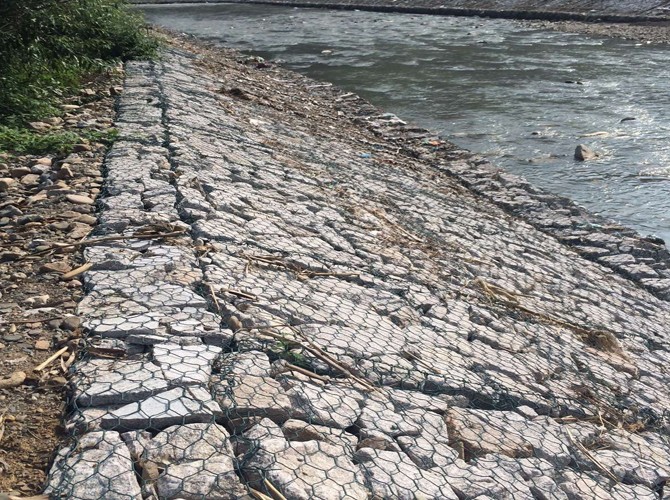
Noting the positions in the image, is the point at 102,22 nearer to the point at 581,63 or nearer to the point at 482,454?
the point at 482,454

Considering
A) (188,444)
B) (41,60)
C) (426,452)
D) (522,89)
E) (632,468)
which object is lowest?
(522,89)

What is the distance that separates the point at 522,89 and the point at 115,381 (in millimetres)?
12408

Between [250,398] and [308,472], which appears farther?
[250,398]

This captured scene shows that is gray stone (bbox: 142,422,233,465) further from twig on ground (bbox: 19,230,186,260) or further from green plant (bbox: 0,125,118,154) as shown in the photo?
green plant (bbox: 0,125,118,154)

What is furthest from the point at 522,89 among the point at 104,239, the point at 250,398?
the point at 250,398

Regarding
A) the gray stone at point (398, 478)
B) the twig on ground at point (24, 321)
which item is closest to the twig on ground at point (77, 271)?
the twig on ground at point (24, 321)

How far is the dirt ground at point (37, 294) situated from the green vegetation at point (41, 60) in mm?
602

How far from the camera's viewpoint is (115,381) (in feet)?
10.0

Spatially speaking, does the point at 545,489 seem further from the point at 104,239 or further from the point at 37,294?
the point at 104,239

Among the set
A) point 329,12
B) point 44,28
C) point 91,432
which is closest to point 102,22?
point 44,28

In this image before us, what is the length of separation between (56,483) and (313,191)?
4.51 m

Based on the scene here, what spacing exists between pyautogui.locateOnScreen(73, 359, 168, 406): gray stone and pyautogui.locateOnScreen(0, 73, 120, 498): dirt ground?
0.09 m

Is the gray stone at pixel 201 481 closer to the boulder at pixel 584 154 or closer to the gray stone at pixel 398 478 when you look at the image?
the gray stone at pixel 398 478

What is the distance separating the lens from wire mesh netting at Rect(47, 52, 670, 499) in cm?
286
